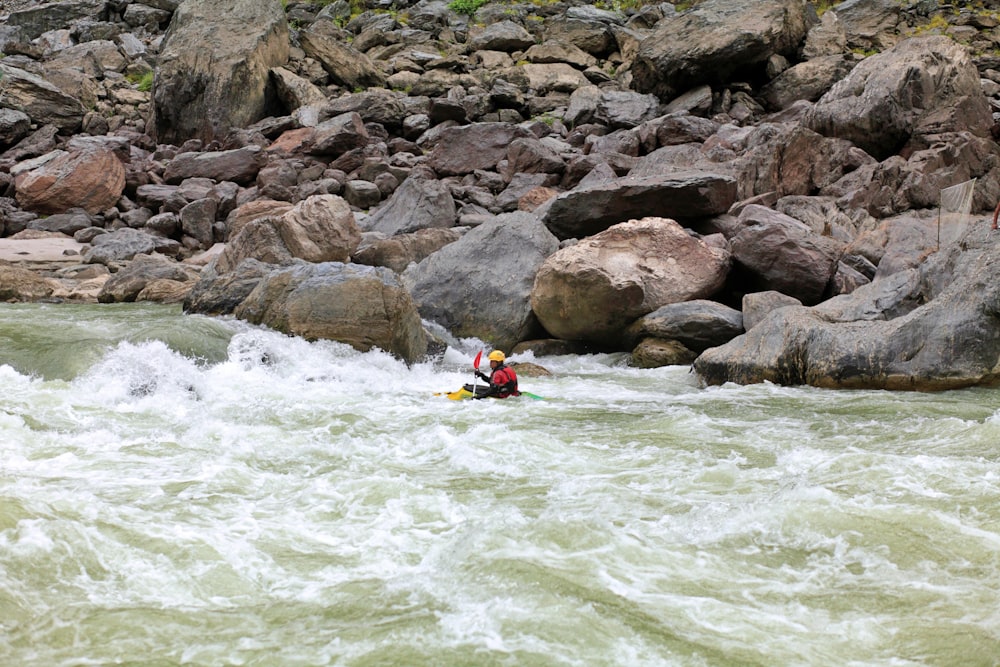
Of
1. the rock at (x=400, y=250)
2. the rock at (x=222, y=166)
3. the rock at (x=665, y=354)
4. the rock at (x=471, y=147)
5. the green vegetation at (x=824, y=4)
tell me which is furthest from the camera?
the green vegetation at (x=824, y=4)

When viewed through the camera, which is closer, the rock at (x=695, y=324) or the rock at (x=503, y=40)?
the rock at (x=695, y=324)

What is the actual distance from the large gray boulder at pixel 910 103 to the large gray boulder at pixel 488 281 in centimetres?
667

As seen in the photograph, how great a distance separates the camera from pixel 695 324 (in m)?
9.24

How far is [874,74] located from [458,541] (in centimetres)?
1415

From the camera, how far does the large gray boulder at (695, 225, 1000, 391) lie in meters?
6.98

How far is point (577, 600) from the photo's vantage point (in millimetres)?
3072

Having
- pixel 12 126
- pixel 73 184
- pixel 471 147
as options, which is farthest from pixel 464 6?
pixel 73 184

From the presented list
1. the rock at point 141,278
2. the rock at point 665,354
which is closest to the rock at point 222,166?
the rock at point 141,278

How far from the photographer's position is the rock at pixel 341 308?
8469 millimetres

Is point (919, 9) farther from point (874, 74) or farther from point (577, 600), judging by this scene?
point (577, 600)

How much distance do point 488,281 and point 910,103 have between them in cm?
843

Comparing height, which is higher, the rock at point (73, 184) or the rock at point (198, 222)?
the rock at point (73, 184)

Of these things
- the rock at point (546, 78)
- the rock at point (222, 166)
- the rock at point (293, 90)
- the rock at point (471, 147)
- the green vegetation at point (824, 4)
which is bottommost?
the rock at point (222, 166)

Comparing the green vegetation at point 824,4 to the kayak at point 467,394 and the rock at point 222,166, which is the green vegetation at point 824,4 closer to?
the rock at point 222,166
